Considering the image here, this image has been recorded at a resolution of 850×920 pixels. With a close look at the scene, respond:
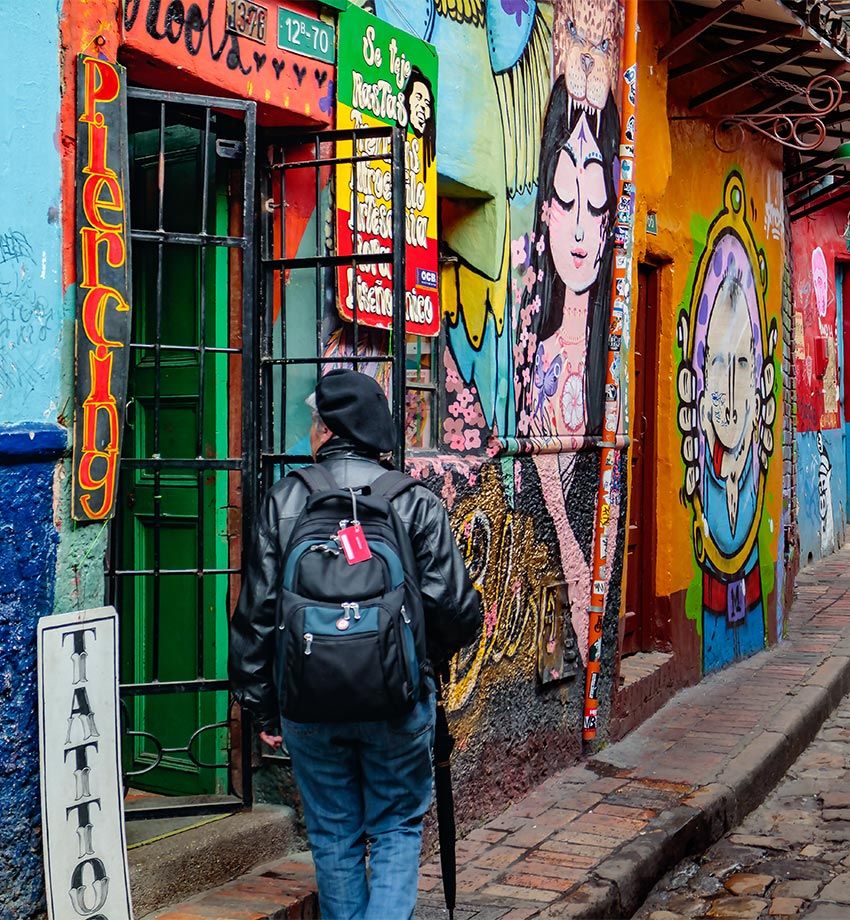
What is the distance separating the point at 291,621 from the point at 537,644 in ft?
9.80

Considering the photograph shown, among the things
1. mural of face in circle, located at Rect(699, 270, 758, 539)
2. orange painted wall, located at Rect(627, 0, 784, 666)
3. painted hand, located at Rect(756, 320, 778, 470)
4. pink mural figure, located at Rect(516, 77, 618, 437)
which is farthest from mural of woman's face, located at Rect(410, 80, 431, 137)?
painted hand, located at Rect(756, 320, 778, 470)

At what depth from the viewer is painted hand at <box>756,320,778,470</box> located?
10102 mm

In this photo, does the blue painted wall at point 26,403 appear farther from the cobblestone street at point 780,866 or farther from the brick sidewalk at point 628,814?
the cobblestone street at point 780,866

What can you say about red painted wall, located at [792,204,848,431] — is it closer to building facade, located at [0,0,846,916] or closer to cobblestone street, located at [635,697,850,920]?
building facade, located at [0,0,846,916]

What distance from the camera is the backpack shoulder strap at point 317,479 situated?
11.9ft

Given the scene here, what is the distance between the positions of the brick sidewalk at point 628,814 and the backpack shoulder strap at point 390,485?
1426mm

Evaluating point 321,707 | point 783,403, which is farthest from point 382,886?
point 783,403

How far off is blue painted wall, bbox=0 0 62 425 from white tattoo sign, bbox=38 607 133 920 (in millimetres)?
640

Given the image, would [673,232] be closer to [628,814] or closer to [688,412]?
[688,412]

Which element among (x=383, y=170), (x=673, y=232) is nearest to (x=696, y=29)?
(x=673, y=232)

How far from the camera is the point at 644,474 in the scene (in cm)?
823

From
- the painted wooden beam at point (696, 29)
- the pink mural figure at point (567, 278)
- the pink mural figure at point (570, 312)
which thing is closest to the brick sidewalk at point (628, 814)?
the pink mural figure at point (570, 312)

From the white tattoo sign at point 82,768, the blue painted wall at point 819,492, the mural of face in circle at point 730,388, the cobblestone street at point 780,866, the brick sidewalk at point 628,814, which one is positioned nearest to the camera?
the white tattoo sign at point 82,768

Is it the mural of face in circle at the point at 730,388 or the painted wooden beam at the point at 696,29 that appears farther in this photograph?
the mural of face in circle at the point at 730,388
